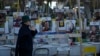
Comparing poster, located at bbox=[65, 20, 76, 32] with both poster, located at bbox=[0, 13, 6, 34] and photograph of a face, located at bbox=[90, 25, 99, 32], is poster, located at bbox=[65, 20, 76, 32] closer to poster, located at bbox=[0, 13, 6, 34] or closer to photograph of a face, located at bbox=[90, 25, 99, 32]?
photograph of a face, located at bbox=[90, 25, 99, 32]

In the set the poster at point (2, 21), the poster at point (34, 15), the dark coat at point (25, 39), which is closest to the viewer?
the dark coat at point (25, 39)

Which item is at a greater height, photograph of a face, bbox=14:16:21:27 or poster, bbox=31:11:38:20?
poster, bbox=31:11:38:20

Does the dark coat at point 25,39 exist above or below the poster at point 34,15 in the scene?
below

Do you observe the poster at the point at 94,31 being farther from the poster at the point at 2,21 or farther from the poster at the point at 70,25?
the poster at the point at 2,21

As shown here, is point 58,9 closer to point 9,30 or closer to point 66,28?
point 66,28

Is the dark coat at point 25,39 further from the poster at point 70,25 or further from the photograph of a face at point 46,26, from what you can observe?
the poster at point 70,25

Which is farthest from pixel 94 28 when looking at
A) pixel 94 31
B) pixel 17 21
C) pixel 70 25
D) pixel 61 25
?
pixel 17 21

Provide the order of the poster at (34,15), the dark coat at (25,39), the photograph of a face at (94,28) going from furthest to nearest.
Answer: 1. the photograph of a face at (94,28)
2. the poster at (34,15)
3. the dark coat at (25,39)

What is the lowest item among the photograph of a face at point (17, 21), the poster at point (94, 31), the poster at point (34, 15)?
the poster at point (94, 31)

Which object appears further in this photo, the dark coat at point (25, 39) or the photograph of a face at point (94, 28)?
the photograph of a face at point (94, 28)

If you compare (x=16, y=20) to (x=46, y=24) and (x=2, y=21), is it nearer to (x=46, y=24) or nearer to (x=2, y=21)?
(x=2, y=21)

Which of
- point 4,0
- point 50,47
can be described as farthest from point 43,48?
point 4,0

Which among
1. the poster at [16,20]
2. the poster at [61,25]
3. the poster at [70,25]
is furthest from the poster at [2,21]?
the poster at [70,25]

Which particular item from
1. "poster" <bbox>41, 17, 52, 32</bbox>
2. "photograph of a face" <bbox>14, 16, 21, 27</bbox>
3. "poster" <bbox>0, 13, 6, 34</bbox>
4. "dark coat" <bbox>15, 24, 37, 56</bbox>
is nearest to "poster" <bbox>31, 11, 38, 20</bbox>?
"poster" <bbox>41, 17, 52, 32</bbox>
